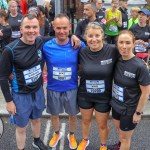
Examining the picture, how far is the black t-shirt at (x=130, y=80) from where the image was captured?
307 cm

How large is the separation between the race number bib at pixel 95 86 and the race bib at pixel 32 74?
0.61m

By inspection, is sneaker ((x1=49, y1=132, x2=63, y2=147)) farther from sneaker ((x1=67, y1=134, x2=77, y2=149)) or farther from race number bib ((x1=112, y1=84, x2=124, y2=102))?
race number bib ((x1=112, y1=84, x2=124, y2=102))

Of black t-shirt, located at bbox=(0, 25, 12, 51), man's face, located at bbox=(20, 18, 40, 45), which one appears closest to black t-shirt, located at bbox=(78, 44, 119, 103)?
man's face, located at bbox=(20, 18, 40, 45)

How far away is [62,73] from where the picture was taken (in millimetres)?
3617

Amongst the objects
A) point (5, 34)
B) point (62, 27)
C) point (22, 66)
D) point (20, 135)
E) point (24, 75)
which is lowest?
point (20, 135)

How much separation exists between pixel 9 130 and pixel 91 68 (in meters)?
1.95

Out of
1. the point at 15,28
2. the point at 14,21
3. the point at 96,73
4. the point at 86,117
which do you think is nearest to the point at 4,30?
the point at 15,28

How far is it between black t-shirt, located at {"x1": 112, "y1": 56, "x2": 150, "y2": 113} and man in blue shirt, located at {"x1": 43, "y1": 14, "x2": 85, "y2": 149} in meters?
0.60

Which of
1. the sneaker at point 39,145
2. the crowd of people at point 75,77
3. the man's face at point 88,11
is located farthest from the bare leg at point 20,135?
the man's face at point 88,11

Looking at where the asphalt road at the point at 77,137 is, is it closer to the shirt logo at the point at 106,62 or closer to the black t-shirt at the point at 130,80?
the black t-shirt at the point at 130,80

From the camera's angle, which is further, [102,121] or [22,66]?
[102,121]

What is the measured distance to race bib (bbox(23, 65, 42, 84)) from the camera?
11.1 feet

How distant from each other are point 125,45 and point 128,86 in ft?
1.47

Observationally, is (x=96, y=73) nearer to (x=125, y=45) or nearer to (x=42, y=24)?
(x=125, y=45)
